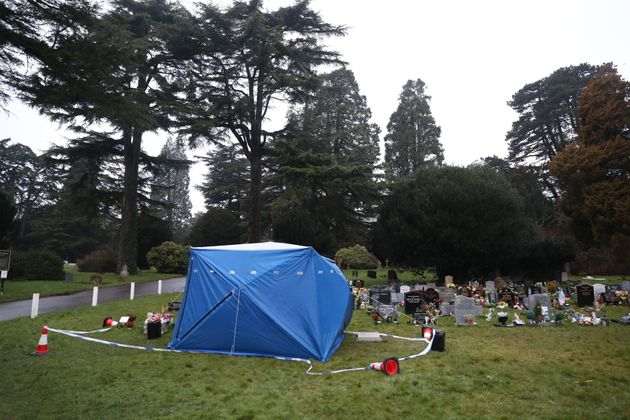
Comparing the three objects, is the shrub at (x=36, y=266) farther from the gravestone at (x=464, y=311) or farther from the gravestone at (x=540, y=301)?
the gravestone at (x=540, y=301)

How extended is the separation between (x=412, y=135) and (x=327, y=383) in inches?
1501

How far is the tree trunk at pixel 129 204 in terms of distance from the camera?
28.0 meters

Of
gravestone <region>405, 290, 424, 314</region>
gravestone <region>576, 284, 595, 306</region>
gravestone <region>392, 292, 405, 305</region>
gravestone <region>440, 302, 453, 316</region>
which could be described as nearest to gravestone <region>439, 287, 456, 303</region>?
gravestone <region>440, 302, 453, 316</region>

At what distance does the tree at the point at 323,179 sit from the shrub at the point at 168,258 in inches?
332

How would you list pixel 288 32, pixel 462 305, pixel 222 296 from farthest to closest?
pixel 288 32
pixel 462 305
pixel 222 296

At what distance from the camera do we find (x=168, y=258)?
1296 inches

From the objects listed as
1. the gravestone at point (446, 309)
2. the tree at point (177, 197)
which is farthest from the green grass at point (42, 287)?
the tree at point (177, 197)

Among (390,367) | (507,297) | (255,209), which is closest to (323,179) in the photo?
(255,209)

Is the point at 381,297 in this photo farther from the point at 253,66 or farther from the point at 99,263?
the point at 99,263

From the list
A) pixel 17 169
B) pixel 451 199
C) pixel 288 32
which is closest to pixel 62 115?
pixel 288 32

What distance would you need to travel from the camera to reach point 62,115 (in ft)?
79.5

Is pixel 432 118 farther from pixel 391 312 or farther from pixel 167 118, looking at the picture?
pixel 391 312

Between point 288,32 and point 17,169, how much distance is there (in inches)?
1900

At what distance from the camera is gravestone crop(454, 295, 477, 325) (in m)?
12.3
